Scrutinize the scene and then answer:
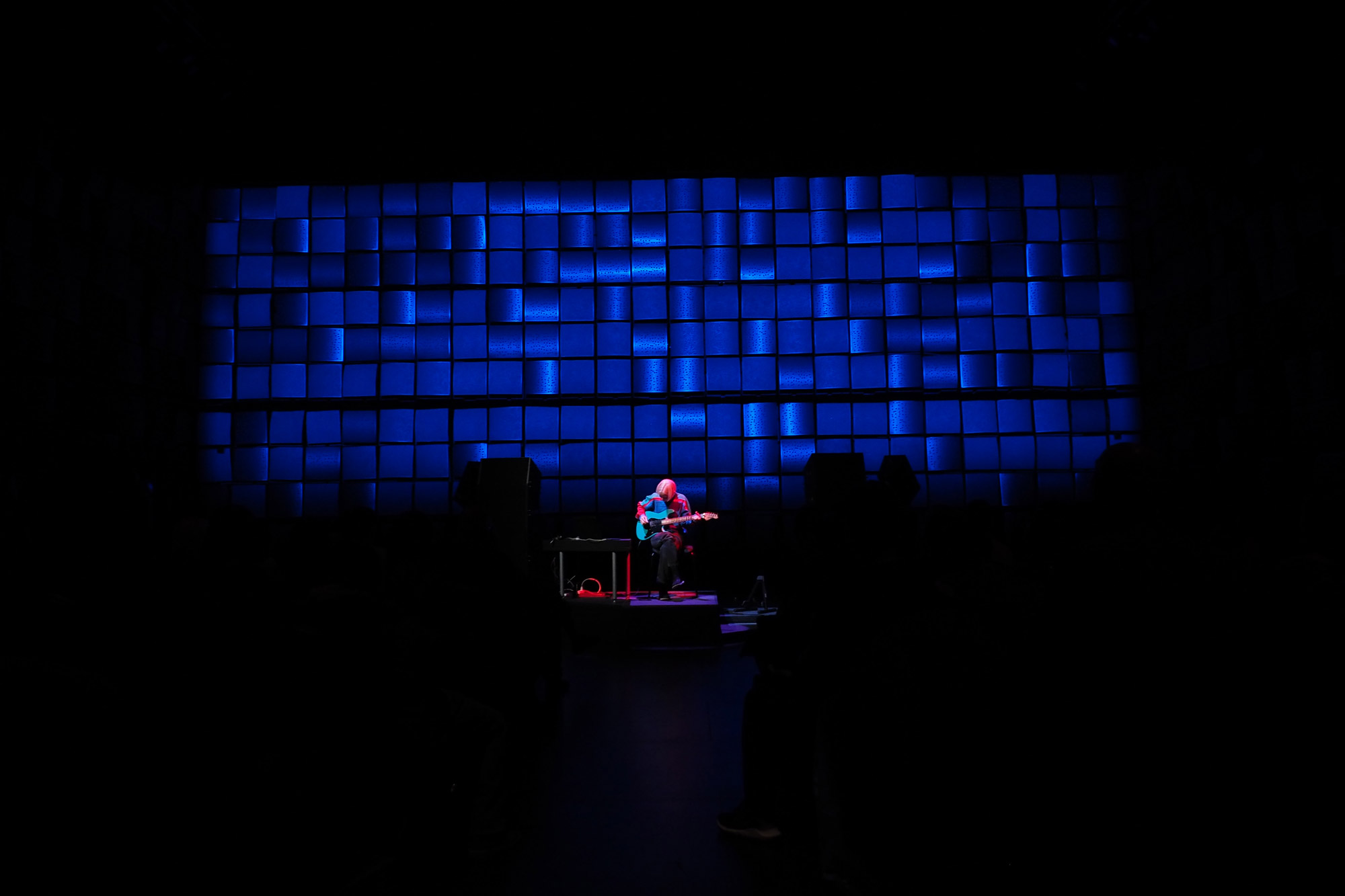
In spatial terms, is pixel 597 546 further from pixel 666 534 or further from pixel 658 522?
pixel 658 522

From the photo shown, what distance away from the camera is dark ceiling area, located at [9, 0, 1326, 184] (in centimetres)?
747

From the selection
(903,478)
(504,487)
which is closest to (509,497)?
(504,487)

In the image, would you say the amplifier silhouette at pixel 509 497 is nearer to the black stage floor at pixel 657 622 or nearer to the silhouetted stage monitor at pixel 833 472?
the black stage floor at pixel 657 622

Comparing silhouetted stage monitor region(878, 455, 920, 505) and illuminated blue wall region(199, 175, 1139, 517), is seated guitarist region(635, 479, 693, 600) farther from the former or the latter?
silhouetted stage monitor region(878, 455, 920, 505)

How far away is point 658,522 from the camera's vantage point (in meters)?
8.73

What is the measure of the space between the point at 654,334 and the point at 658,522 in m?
2.75

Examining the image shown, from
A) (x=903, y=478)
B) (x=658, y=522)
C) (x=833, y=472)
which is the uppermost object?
(x=833, y=472)

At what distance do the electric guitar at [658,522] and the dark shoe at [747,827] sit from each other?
18.9ft

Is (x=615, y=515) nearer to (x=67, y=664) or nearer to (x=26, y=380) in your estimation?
(x=26, y=380)

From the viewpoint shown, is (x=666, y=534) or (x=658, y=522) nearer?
(x=666, y=534)

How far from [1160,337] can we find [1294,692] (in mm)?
9676

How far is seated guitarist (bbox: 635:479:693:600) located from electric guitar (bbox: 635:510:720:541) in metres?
0.04

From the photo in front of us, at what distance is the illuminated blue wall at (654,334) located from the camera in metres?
10.1

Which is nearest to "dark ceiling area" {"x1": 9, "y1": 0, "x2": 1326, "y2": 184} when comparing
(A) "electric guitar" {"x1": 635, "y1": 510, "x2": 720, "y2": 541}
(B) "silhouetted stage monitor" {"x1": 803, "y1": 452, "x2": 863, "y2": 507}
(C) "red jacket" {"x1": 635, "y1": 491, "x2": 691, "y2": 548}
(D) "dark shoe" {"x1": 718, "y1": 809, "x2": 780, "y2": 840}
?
(B) "silhouetted stage monitor" {"x1": 803, "y1": 452, "x2": 863, "y2": 507}
